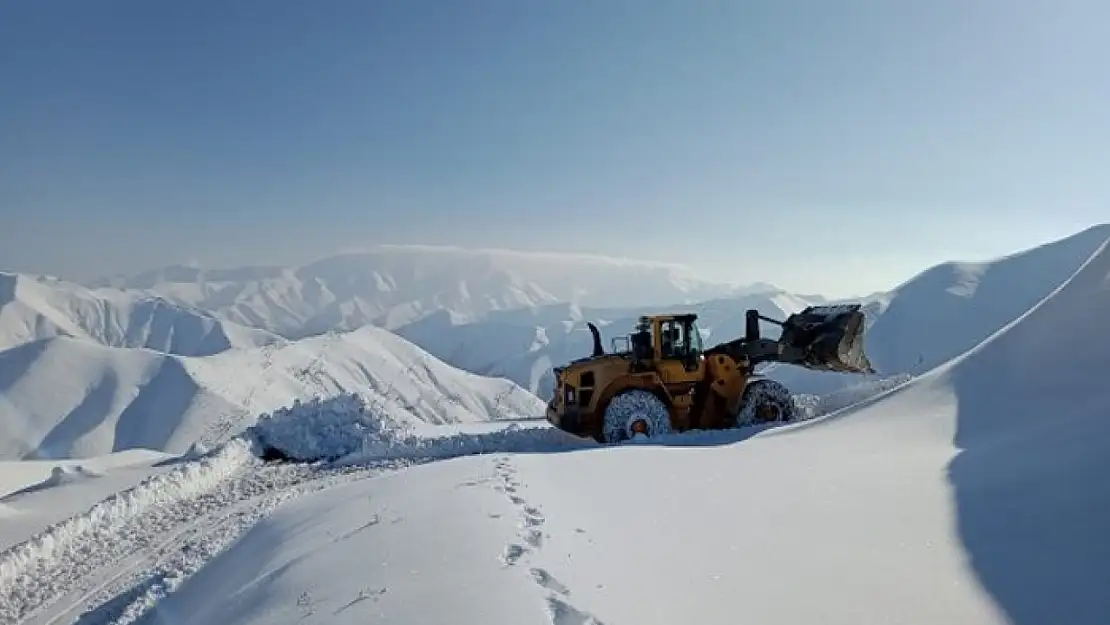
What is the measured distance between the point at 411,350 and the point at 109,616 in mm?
132477

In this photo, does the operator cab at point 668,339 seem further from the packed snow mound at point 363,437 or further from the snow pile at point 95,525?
the snow pile at point 95,525

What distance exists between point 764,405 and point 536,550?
919 cm

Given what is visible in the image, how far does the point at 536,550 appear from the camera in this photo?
555cm

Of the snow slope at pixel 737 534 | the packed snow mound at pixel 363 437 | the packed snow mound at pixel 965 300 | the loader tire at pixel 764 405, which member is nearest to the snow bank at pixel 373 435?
the packed snow mound at pixel 363 437

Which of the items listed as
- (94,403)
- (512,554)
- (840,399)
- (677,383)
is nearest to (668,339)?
(677,383)

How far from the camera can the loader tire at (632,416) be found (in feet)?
42.8

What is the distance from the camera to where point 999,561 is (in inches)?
211

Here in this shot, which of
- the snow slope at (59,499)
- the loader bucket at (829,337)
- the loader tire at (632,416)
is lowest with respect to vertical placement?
the snow slope at (59,499)

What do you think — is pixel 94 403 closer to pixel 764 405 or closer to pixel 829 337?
pixel 764 405

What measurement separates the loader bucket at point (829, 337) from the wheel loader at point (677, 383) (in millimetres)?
20

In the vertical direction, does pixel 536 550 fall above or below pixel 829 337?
below

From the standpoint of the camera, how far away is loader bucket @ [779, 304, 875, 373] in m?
14.3

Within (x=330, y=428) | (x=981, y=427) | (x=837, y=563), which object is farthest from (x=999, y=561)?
(x=330, y=428)

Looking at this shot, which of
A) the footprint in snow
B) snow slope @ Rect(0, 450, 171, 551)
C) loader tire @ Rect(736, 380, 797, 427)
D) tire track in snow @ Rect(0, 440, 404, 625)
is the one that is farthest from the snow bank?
the footprint in snow
